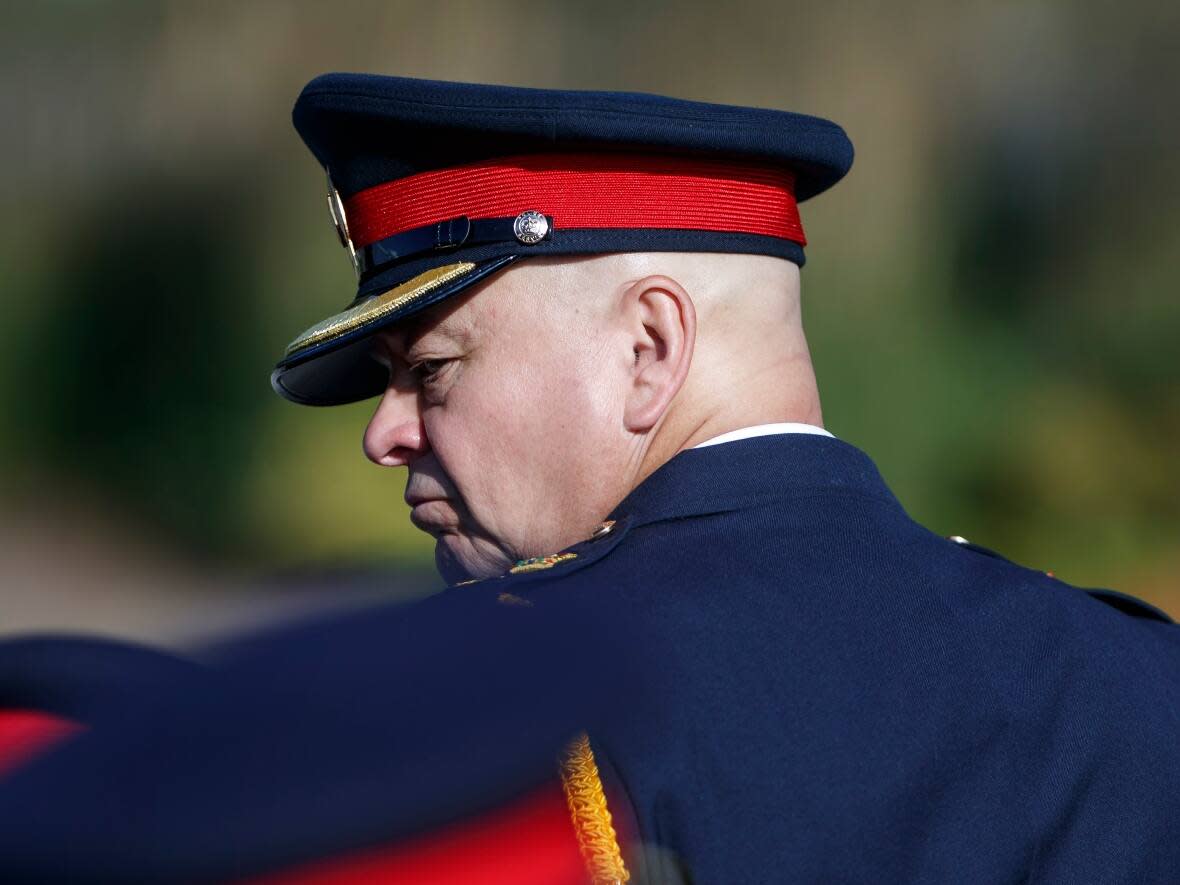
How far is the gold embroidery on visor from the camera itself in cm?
132

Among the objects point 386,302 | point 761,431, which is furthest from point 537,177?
point 761,431

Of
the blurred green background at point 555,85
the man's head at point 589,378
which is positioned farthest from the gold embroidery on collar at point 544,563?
the blurred green background at point 555,85

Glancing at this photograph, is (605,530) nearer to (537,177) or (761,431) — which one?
(761,431)

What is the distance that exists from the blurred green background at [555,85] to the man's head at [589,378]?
2.94m

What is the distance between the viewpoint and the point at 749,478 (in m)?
1.17

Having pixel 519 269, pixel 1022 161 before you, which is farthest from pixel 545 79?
pixel 519 269

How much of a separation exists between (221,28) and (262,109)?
30 centimetres

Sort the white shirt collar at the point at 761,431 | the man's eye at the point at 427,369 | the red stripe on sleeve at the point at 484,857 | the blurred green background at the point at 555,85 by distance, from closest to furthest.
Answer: the red stripe on sleeve at the point at 484,857 → the white shirt collar at the point at 761,431 → the man's eye at the point at 427,369 → the blurred green background at the point at 555,85

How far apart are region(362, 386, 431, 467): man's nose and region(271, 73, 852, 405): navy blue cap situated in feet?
0.25

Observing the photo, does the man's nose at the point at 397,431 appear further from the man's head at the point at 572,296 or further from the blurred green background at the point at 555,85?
the blurred green background at the point at 555,85

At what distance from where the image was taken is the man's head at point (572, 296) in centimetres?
128

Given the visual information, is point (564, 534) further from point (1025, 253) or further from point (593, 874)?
point (1025, 253)

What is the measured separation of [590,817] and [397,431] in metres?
0.65

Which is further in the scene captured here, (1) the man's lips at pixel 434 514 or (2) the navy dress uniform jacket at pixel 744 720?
(1) the man's lips at pixel 434 514
